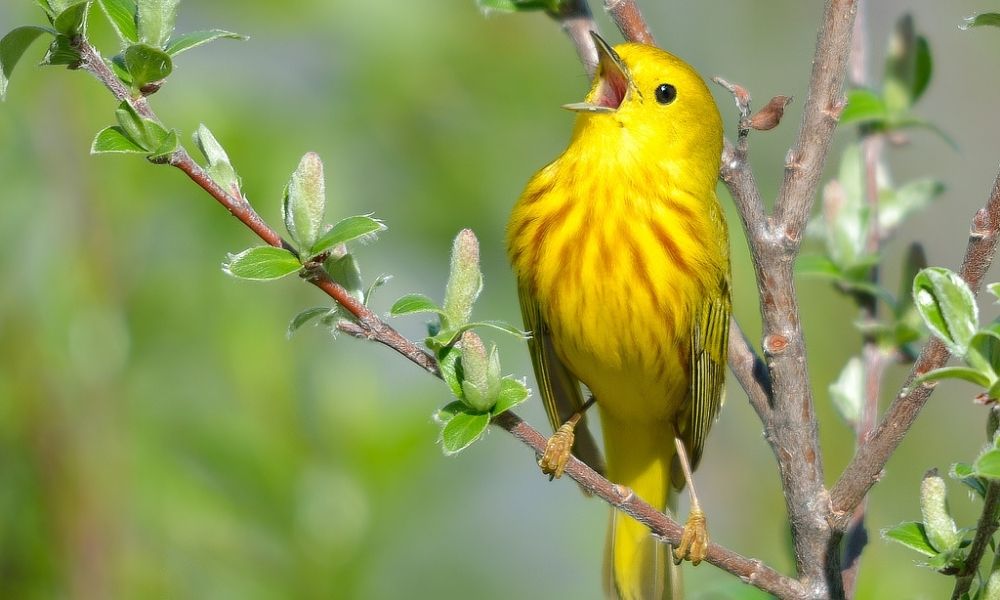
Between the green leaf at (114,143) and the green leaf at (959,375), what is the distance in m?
1.19

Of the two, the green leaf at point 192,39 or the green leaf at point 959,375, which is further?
the green leaf at point 192,39

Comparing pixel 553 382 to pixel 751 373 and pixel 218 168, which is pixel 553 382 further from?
pixel 218 168

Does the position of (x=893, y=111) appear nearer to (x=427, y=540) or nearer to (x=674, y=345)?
(x=674, y=345)

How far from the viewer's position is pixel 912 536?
2010 millimetres

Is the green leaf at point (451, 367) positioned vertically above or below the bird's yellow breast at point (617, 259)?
above

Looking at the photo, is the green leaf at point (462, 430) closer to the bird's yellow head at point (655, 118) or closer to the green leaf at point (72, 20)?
the green leaf at point (72, 20)

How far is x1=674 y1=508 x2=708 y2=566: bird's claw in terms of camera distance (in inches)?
117

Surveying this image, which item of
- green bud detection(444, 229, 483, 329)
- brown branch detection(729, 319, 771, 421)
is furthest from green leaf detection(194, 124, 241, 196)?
brown branch detection(729, 319, 771, 421)

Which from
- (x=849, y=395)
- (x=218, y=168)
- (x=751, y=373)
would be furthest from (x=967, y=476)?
(x=218, y=168)

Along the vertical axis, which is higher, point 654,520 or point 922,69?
Result: point 922,69

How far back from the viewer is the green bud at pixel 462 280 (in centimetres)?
197

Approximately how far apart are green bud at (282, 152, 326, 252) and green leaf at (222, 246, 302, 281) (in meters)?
0.04

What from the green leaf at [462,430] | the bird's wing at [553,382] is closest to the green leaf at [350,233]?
the green leaf at [462,430]

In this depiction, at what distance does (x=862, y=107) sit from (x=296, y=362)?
5.31 ft
